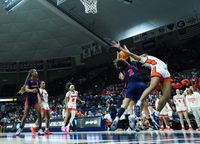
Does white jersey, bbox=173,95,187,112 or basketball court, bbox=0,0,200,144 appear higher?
basketball court, bbox=0,0,200,144

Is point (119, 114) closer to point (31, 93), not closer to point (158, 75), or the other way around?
point (158, 75)

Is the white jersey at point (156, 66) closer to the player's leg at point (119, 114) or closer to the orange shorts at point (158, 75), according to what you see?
the orange shorts at point (158, 75)

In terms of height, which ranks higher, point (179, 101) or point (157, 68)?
point (157, 68)

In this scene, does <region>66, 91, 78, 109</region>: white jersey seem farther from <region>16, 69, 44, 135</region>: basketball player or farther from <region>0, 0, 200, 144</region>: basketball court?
<region>0, 0, 200, 144</region>: basketball court

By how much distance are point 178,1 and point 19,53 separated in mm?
20427

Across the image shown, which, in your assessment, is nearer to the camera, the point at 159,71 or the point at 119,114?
the point at 159,71

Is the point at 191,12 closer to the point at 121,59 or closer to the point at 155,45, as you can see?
the point at 155,45

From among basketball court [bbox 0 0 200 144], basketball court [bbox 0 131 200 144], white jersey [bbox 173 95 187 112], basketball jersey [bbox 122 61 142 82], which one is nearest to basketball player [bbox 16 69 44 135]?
basketball court [bbox 0 131 200 144]

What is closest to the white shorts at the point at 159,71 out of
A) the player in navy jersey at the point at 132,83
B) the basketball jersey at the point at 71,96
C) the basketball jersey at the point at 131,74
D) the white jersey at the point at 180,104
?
the player in navy jersey at the point at 132,83

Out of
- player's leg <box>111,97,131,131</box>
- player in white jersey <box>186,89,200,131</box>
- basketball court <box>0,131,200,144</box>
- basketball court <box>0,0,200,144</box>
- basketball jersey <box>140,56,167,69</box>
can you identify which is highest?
basketball court <box>0,0,200,144</box>

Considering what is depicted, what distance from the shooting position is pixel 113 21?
29062 millimetres

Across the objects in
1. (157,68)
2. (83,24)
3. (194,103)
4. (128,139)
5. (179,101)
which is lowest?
(128,139)

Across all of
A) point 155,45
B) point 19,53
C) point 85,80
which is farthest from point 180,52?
point 19,53

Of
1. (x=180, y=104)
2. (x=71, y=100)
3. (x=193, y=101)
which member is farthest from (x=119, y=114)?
(x=180, y=104)
